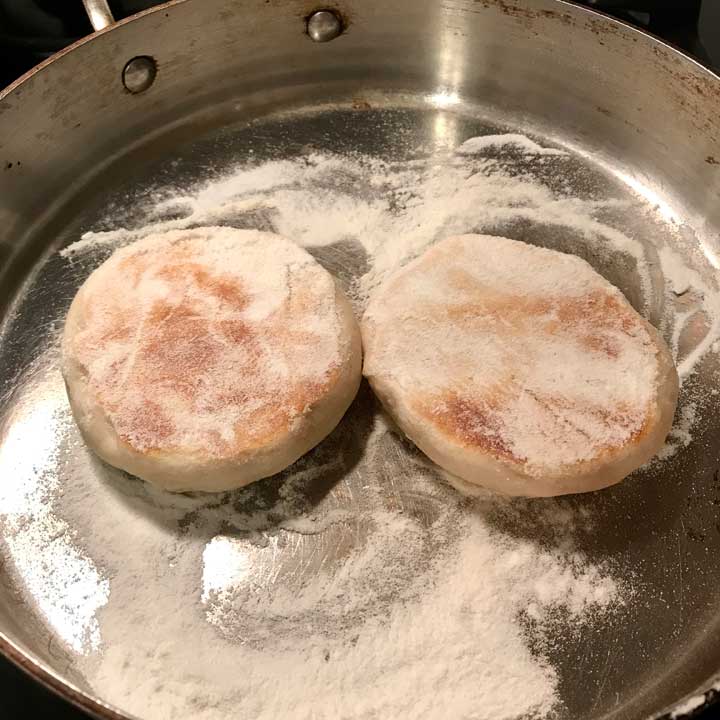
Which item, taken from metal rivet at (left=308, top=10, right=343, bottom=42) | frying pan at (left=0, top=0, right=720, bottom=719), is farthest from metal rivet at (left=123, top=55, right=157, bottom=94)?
metal rivet at (left=308, top=10, right=343, bottom=42)

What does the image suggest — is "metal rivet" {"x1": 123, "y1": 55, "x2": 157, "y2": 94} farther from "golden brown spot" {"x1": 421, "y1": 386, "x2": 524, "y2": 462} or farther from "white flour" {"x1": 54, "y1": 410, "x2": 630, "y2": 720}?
"golden brown spot" {"x1": 421, "y1": 386, "x2": 524, "y2": 462}

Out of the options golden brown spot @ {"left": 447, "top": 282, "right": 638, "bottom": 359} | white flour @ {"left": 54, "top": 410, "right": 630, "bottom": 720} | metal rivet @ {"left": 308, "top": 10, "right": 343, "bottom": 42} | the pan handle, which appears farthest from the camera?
metal rivet @ {"left": 308, "top": 10, "right": 343, "bottom": 42}

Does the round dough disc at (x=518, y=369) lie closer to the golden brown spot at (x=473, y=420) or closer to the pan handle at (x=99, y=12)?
the golden brown spot at (x=473, y=420)

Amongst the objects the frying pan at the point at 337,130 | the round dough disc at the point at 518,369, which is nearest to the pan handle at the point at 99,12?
the frying pan at the point at 337,130

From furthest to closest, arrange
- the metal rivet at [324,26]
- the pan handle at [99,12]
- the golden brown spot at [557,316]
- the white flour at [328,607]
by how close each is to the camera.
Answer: the metal rivet at [324,26], the pan handle at [99,12], the golden brown spot at [557,316], the white flour at [328,607]

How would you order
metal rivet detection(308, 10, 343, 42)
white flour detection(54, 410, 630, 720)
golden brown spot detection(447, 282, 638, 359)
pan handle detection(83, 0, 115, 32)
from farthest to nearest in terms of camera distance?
metal rivet detection(308, 10, 343, 42) → pan handle detection(83, 0, 115, 32) → golden brown spot detection(447, 282, 638, 359) → white flour detection(54, 410, 630, 720)

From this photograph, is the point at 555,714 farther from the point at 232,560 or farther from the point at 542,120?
the point at 542,120

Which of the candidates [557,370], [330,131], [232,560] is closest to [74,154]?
[330,131]
